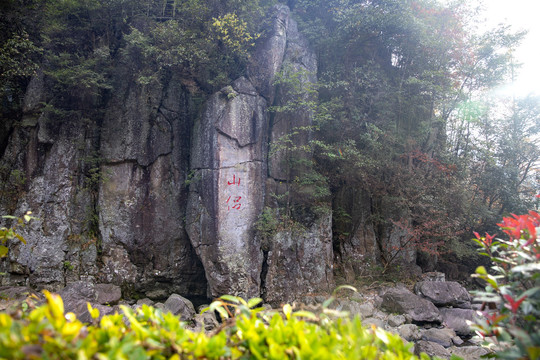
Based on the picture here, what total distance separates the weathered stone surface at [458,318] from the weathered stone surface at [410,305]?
0.86 ft

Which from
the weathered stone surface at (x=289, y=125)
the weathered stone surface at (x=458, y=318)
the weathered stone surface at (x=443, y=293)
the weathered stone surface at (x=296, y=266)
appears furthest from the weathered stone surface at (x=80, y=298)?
the weathered stone surface at (x=458, y=318)

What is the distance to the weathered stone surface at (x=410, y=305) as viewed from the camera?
21.3 ft

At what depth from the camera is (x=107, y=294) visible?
6.61 meters

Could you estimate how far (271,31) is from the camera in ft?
25.1

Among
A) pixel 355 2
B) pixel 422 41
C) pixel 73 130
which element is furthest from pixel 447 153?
pixel 73 130

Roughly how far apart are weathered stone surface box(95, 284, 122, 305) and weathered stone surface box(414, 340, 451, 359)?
620cm

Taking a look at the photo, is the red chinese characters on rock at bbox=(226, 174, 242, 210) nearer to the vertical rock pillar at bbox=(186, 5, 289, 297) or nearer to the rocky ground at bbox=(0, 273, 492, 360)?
the vertical rock pillar at bbox=(186, 5, 289, 297)

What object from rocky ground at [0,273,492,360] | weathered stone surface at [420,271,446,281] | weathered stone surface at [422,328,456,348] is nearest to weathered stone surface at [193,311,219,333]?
rocky ground at [0,273,492,360]

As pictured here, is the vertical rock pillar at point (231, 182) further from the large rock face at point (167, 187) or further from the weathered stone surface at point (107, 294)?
the weathered stone surface at point (107, 294)

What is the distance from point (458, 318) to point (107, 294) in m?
7.75

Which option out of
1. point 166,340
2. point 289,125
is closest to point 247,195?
point 289,125

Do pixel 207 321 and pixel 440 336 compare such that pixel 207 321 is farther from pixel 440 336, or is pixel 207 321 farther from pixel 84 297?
pixel 440 336

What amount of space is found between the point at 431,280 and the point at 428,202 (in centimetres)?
200

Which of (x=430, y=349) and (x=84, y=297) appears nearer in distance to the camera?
(x=430, y=349)
